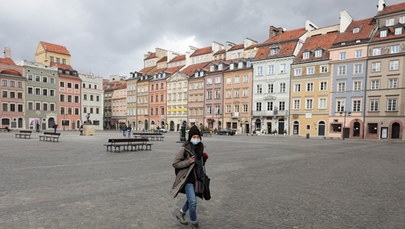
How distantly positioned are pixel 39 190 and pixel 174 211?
12.7 feet

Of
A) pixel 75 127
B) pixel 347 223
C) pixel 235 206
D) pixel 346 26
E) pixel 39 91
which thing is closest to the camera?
pixel 347 223

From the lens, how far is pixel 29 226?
4.71 m

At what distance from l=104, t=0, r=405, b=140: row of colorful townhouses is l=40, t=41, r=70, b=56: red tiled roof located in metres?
20.6

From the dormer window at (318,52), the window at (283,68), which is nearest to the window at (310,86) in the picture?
the dormer window at (318,52)

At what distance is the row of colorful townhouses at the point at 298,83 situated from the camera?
1503 inches

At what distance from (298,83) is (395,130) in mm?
15359

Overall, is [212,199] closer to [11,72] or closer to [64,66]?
[11,72]

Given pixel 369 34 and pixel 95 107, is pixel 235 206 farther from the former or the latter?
pixel 95 107

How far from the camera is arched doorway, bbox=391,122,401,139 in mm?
37156

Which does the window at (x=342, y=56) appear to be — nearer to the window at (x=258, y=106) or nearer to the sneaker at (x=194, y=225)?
the window at (x=258, y=106)

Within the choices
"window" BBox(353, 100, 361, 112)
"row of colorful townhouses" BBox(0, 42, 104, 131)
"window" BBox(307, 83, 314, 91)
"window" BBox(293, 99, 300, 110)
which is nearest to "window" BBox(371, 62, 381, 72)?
"window" BBox(353, 100, 361, 112)

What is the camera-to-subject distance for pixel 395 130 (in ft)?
123

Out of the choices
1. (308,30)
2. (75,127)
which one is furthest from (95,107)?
(308,30)

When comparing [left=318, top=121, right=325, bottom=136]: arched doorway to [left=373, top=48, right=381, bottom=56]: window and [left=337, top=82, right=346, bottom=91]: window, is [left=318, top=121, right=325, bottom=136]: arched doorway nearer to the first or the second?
[left=337, top=82, right=346, bottom=91]: window
